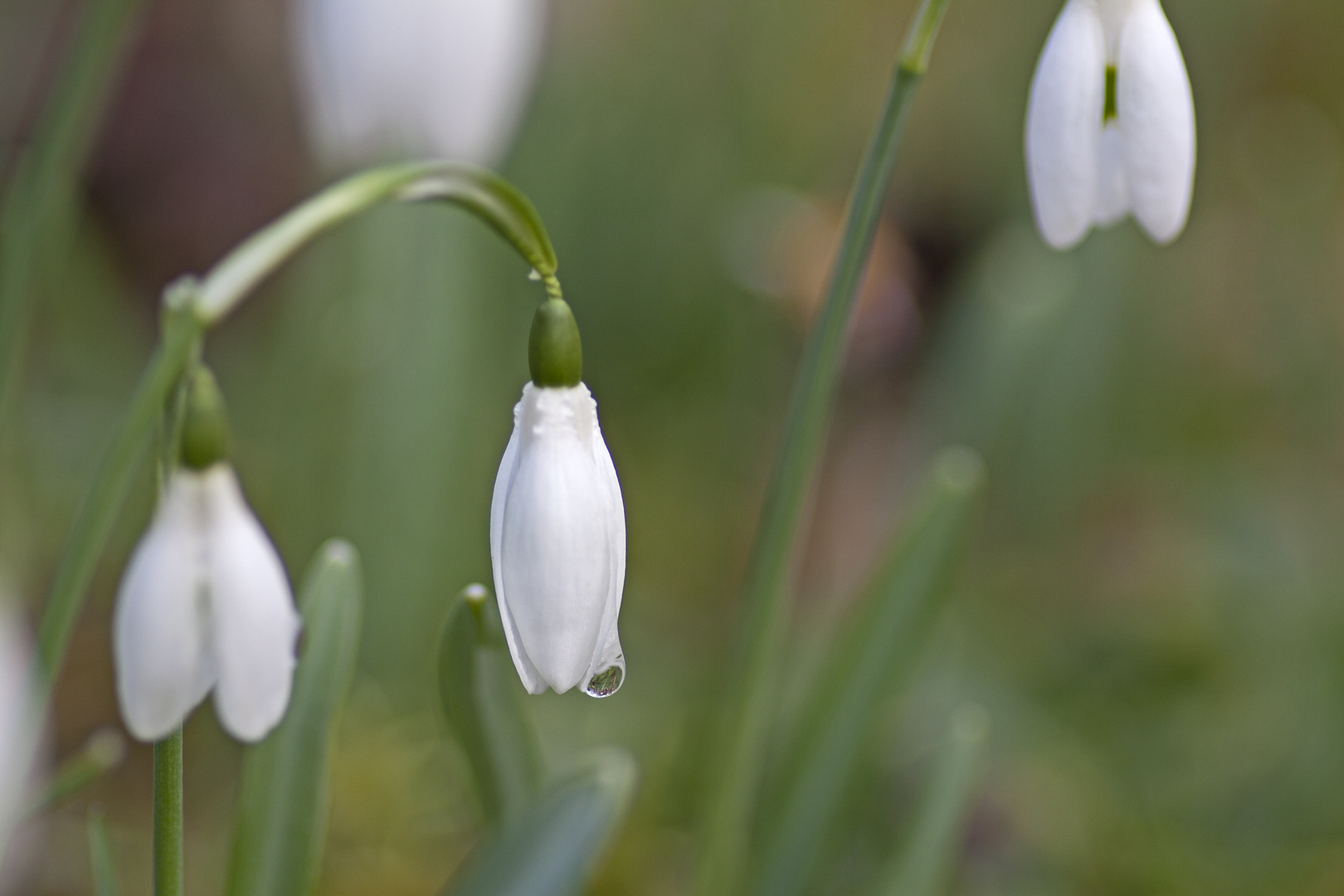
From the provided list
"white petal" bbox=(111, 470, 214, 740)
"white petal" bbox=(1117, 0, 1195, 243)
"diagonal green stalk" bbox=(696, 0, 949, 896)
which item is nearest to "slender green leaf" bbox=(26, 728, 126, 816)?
A: "white petal" bbox=(111, 470, 214, 740)

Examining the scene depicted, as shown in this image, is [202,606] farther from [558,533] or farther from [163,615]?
[558,533]

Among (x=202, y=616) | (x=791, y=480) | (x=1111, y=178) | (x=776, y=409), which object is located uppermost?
(x=776, y=409)

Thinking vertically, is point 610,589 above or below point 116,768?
above

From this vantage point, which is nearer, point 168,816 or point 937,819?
point 168,816

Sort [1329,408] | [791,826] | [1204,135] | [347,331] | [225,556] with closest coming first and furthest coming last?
[225,556], [791,826], [347,331], [1329,408], [1204,135]

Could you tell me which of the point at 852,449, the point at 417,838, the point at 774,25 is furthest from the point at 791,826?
the point at 774,25

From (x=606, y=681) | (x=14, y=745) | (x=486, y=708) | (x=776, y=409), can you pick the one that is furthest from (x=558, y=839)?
(x=776, y=409)

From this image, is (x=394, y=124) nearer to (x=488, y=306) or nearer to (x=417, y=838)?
(x=488, y=306)
